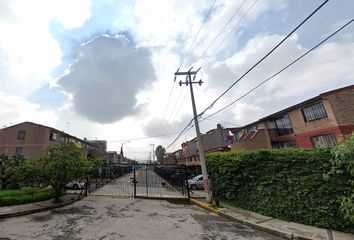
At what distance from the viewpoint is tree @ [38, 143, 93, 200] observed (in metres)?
8.55

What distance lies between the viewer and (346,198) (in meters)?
4.61

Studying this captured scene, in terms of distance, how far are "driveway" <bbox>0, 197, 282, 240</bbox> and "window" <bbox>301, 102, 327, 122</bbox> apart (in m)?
13.6

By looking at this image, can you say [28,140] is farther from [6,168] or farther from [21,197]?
[21,197]

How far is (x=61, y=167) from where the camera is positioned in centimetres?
859

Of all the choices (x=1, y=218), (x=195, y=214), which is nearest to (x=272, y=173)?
(x=195, y=214)

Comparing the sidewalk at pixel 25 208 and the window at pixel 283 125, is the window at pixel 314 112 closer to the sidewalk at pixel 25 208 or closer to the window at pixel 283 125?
the window at pixel 283 125

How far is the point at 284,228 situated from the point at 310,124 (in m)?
13.0

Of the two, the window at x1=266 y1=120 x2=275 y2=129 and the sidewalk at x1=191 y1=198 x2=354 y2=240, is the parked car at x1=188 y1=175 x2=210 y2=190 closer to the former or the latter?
the sidewalk at x1=191 y1=198 x2=354 y2=240

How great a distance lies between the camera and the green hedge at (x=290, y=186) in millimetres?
5109

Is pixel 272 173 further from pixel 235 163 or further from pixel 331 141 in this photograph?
pixel 331 141

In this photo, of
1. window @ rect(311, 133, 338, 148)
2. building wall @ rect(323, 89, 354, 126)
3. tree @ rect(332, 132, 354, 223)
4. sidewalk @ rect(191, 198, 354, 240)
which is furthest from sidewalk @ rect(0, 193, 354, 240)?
building wall @ rect(323, 89, 354, 126)

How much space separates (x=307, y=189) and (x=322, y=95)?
11491 mm

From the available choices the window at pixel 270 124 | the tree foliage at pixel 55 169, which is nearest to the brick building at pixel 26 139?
the tree foliage at pixel 55 169

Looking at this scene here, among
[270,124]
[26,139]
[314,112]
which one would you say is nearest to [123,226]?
[314,112]
